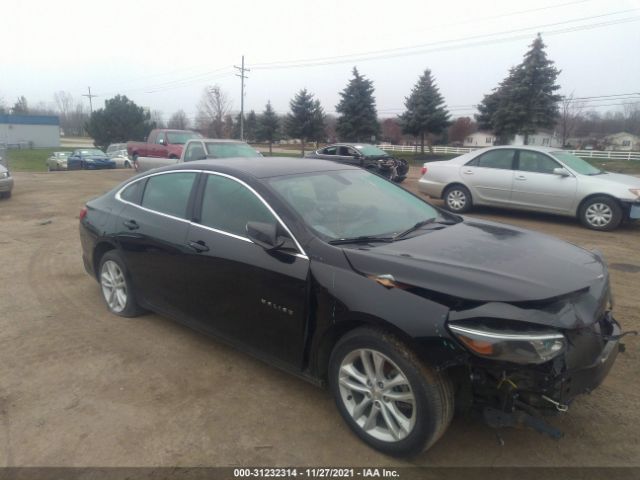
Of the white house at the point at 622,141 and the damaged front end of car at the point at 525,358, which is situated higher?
the white house at the point at 622,141

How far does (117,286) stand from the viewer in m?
4.48

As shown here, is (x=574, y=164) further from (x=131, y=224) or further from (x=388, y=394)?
(x=131, y=224)

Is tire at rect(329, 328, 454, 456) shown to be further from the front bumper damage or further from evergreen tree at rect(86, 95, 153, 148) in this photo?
evergreen tree at rect(86, 95, 153, 148)

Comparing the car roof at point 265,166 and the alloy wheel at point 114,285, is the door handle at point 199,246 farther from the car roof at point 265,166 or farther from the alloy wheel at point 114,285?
the alloy wheel at point 114,285

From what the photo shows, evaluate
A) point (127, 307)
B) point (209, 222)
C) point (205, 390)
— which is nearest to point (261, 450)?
point (205, 390)

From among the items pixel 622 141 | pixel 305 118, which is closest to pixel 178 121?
pixel 305 118

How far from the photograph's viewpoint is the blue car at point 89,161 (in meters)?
26.7

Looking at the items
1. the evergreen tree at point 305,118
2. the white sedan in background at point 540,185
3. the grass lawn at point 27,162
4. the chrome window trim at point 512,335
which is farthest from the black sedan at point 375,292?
the evergreen tree at point 305,118

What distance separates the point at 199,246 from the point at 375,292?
5.16ft

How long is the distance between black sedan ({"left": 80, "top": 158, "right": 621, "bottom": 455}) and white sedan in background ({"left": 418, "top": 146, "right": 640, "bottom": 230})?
599 centimetres

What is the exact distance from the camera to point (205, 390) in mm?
3268

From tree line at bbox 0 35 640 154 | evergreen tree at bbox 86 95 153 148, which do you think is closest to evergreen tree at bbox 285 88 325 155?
tree line at bbox 0 35 640 154

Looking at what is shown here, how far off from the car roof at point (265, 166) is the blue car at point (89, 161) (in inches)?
1013

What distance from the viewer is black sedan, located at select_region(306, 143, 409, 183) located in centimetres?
1609
